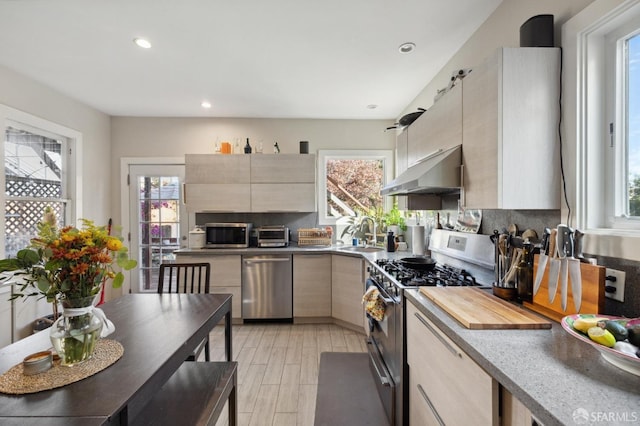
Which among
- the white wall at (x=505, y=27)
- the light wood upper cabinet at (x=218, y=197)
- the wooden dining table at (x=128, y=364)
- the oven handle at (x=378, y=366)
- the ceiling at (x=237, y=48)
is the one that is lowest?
the oven handle at (x=378, y=366)

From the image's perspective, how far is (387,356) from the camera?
1.89m

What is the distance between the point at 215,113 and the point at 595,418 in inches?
161

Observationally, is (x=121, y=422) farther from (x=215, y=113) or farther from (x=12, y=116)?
(x=215, y=113)

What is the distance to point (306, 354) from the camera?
2.71 metres

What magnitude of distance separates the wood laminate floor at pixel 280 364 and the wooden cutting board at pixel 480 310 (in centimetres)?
122

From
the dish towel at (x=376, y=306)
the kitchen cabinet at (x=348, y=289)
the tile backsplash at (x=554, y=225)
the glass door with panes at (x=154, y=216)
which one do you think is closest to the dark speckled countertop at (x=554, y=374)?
the tile backsplash at (x=554, y=225)

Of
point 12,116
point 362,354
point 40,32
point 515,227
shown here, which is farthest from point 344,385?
point 12,116

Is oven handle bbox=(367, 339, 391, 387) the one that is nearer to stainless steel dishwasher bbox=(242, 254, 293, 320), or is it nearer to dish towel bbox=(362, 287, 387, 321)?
dish towel bbox=(362, 287, 387, 321)

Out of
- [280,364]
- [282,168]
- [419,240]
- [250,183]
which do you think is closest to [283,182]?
[282,168]

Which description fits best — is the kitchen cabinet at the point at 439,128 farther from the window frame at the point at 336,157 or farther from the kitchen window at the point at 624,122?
the window frame at the point at 336,157

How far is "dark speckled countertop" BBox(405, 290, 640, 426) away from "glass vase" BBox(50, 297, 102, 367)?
1358mm

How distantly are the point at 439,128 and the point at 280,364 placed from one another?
2.29m

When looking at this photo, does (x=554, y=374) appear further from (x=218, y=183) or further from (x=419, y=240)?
(x=218, y=183)

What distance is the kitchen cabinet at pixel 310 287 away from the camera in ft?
11.2
